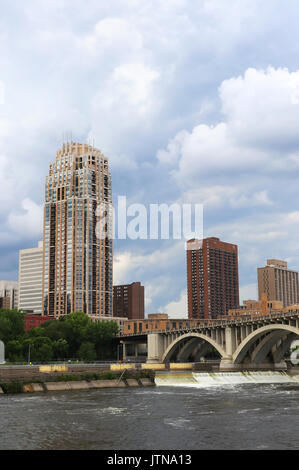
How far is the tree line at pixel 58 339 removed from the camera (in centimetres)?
12950

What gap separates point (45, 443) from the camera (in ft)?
123

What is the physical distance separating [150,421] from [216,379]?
173 ft

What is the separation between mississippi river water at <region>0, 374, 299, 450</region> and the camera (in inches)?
1467

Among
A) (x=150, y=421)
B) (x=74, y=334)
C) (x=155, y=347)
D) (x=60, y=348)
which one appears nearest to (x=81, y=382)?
(x=150, y=421)

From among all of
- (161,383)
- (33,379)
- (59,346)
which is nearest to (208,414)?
(33,379)

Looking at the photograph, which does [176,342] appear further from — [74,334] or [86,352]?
[74,334]

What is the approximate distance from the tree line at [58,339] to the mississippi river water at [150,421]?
58.4 meters

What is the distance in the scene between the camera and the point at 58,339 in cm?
15725

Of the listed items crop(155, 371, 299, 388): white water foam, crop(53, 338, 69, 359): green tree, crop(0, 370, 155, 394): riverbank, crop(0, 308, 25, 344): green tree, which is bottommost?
crop(155, 371, 299, 388): white water foam

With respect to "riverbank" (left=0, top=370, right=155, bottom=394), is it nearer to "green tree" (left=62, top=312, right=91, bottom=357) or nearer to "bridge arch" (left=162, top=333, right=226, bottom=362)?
"bridge arch" (left=162, top=333, right=226, bottom=362)

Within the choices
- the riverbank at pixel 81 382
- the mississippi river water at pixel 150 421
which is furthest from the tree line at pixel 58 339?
the mississippi river water at pixel 150 421

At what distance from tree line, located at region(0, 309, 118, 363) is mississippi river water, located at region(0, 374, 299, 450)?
5839 centimetres

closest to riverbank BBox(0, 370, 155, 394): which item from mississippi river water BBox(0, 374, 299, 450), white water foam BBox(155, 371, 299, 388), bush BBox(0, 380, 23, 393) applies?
bush BBox(0, 380, 23, 393)
